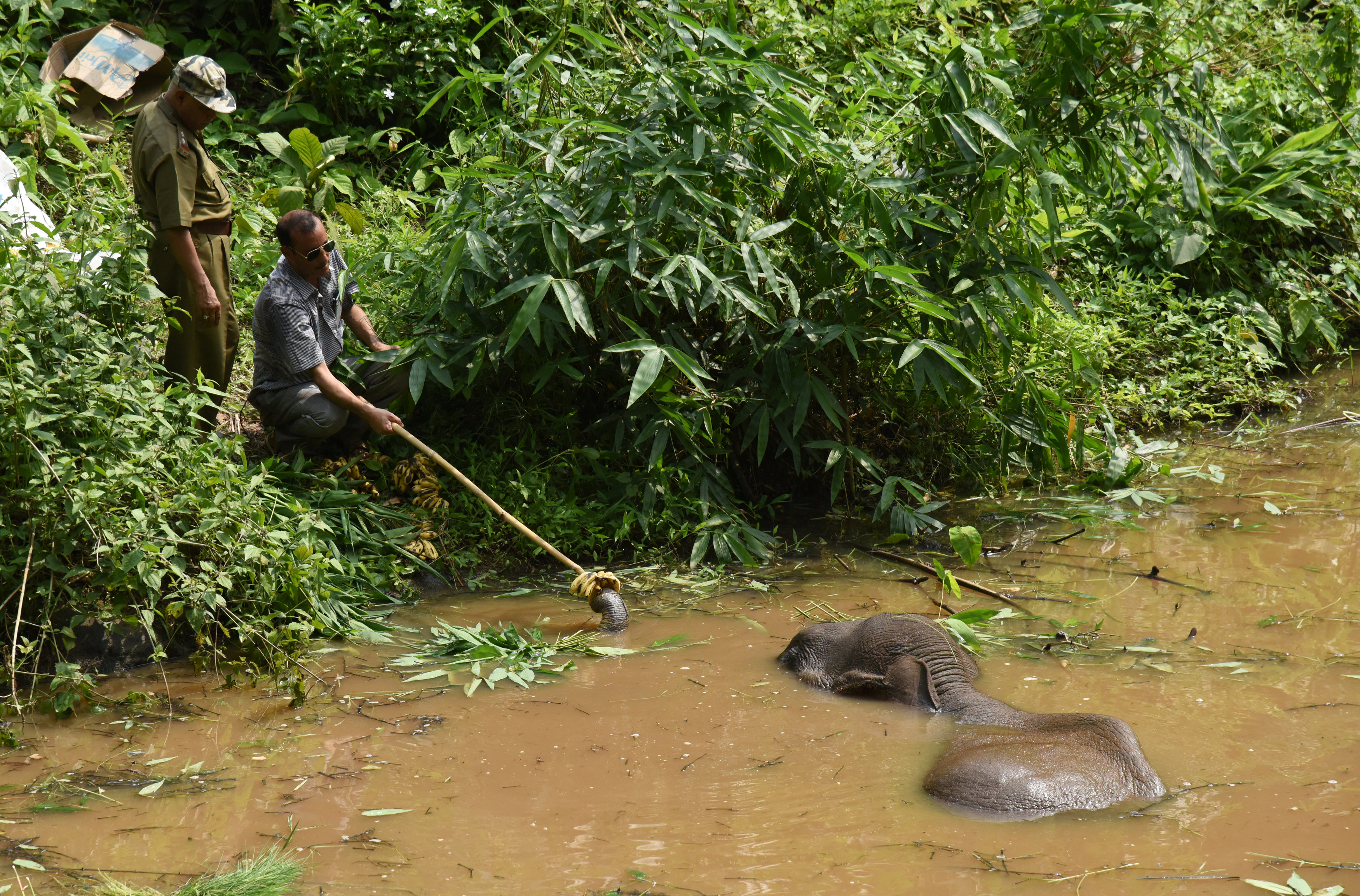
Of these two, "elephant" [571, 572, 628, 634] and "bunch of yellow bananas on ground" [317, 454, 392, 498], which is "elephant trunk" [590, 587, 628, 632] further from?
"bunch of yellow bananas on ground" [317, 454, 392, 498]

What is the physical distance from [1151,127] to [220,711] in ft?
14.1

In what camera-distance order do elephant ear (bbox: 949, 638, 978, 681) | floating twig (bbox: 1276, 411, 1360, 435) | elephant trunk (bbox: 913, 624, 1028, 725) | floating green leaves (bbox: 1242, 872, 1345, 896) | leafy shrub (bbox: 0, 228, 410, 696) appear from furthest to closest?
floating twig (bbox: 1276, 411, 1360, 435)
elephant ear (bbox: 949, 638, 978, 681)
leafy shrub (bbox: 0, 228, 410, 696)
elephant trunk (bbox: 913, 624, 1028, 725)
floating green leaves (bbox: 1242, 872, 1345, 896)

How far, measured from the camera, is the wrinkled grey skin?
2902 mm

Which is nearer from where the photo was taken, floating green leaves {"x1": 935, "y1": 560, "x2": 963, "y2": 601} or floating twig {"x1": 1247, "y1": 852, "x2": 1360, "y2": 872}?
floating twig {"x1": 1247, "y1": 852, "x2": 1360, "y2": 872}

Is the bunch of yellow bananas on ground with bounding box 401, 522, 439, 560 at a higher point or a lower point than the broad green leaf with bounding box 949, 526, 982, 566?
higher

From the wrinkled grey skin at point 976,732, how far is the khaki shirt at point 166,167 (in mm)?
3143

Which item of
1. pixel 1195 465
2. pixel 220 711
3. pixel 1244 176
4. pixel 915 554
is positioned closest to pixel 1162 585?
pixel 915 554

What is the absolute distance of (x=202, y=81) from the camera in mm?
4527

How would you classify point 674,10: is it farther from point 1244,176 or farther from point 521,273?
point 1244,176

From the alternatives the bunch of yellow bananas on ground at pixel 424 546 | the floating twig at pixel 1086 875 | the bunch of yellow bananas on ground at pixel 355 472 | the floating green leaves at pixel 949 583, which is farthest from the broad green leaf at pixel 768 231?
the floating twig at pixel 1086 875

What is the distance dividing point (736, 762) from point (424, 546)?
6.68 feet

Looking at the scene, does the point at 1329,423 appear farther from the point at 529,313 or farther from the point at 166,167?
the point at 166,167

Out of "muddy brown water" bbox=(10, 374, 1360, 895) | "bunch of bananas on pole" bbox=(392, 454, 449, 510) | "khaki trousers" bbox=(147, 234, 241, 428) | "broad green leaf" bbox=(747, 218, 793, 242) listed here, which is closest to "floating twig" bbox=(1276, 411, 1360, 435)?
"muddy brown water" bbox=(10, 374, 1360, 895)

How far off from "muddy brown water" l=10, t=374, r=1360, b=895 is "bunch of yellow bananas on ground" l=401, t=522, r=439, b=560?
234 millimetres
